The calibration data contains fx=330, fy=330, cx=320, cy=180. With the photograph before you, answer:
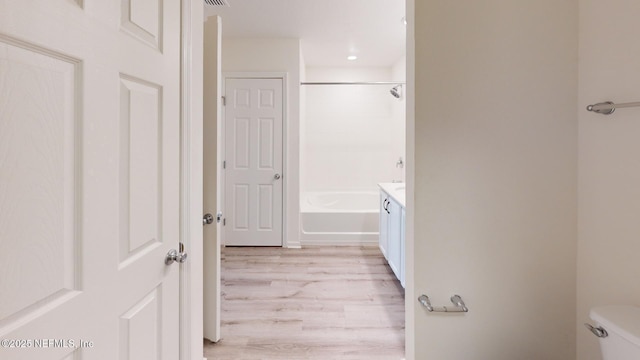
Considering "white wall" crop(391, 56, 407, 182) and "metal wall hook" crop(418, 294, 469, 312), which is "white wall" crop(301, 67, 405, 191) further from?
"metal wall hook" crop(418, 294, 469, 312)

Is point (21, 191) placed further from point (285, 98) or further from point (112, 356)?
point (285, 98)

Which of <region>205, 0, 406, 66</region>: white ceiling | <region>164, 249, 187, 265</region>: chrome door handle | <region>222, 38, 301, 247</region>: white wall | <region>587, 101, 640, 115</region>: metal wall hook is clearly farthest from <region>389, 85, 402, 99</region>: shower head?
<region>164, 249, 187, 265</region>: chrome door handle

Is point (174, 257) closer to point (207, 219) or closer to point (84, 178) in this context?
point (84, 178)

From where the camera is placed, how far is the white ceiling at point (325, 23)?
10.2 feet

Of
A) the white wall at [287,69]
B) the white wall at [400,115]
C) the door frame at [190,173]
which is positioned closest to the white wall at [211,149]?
the door frame at [190,173]

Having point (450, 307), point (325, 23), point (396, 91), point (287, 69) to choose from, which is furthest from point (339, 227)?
point (450, 307)

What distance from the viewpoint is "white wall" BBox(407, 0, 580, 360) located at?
1.42 m

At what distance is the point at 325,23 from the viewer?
3506 mm

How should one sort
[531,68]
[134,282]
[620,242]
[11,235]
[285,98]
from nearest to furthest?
[11,235]
[134,282]
[620,242]
[531,68]
[285,98]

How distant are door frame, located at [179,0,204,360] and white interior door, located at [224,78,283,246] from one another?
2526 mm

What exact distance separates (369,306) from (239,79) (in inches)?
119

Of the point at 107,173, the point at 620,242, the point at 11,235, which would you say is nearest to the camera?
the point at 11,235

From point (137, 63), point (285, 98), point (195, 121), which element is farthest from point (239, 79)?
point (137, 63)

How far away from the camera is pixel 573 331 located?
1449 mm
